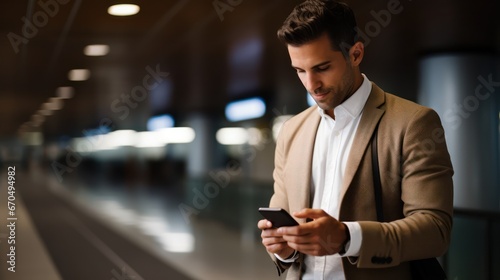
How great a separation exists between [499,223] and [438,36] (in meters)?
3.39

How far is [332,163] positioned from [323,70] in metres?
0.27

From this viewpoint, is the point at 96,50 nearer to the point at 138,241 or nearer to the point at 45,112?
the point at 138,241

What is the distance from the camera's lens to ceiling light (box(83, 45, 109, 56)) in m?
8.66

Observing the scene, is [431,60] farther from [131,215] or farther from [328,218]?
[131,215]

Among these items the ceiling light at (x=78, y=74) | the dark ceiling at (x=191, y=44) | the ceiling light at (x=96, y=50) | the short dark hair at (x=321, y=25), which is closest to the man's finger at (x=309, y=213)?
the short dark hair at (x=321, y=25)

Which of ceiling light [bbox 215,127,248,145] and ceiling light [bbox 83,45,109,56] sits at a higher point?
ceiling light [bbox 83,45,109,56]

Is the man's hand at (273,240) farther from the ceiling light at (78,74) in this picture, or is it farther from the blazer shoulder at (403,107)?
the ceiling light at (78,74)

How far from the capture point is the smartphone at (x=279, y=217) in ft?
5.29

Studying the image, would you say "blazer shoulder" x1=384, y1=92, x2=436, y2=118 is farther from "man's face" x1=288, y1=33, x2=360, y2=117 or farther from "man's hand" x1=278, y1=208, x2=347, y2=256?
"man's hand" x1=278, y1=208, x2=347, y2=256

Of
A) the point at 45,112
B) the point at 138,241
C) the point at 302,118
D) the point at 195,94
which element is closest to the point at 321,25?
the point at 302,118

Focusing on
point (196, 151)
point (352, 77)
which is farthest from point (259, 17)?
point (196, 151)

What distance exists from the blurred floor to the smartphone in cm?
675

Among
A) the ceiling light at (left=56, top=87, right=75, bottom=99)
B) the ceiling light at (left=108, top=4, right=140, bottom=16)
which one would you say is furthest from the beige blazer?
the ceiling light at (left=56, top=87, right=75, bottom=99)

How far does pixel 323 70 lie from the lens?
1.74 m
